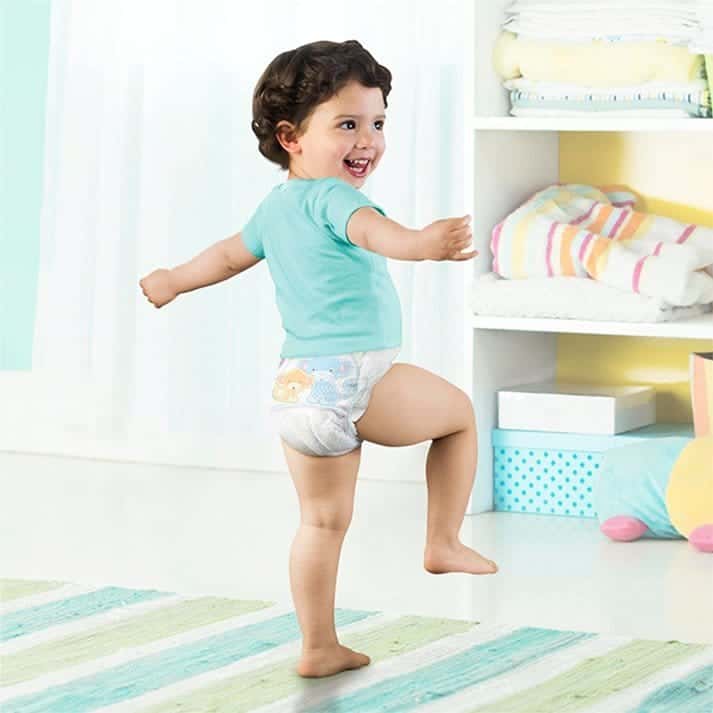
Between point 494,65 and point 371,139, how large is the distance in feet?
3.43

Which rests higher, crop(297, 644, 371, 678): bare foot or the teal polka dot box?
the teal polka dot box

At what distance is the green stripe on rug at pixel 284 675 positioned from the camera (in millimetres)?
1835

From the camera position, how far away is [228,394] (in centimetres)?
339

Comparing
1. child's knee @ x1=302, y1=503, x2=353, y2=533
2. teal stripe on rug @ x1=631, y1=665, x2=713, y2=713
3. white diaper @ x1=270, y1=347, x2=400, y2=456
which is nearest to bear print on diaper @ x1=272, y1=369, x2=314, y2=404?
white diaper @ x1=270, y1=347, x2=400, y2=456

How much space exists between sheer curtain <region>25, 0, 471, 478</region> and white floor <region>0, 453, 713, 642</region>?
6.5 inches

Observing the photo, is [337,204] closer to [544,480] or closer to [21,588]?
[21,588]

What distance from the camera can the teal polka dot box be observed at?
2.94 metres

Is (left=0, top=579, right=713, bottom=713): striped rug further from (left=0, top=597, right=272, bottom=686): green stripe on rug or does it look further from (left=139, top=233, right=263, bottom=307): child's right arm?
(left=139, top=233, right=263, bottom=307): child's right arm

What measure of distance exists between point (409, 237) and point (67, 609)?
0.79 metres

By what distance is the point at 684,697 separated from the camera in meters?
1.84

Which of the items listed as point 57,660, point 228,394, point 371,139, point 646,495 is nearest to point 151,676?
point 57,660

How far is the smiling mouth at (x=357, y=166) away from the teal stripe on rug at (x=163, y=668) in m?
0.54

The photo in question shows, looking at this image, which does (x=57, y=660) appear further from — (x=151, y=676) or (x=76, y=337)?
(x=76, y=337)

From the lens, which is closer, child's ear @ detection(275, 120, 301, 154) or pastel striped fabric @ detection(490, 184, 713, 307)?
child's ear @ detection(275, 120, 301, 154)
